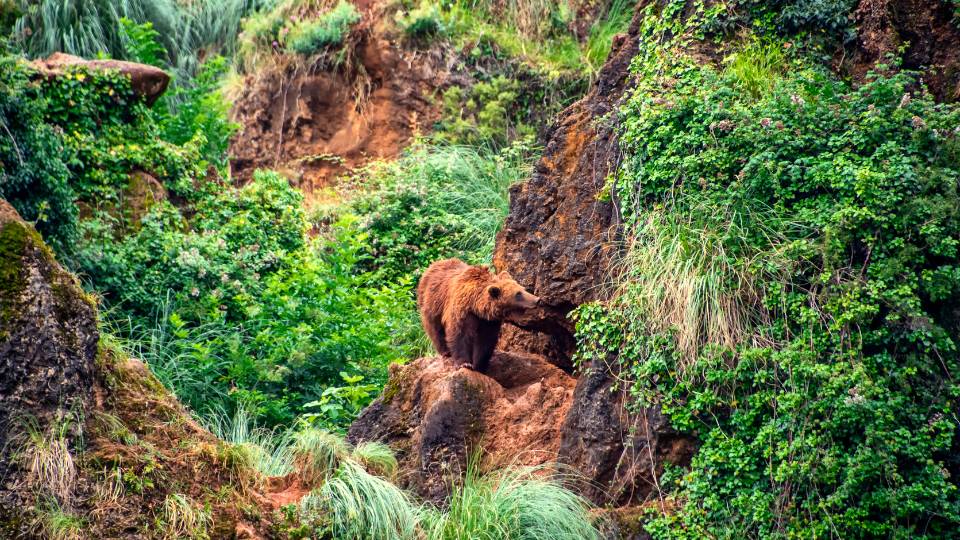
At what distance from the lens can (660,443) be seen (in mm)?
6586

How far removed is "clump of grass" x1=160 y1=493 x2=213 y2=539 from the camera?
6.05m

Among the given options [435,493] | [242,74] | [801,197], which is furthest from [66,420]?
[242,74]

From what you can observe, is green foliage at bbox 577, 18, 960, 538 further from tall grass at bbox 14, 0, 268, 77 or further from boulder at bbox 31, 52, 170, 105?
tall grass at bbox 14, 0, 268, 77

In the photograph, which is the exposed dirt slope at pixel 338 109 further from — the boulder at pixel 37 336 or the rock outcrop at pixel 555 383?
the boulder at pixel 37 336

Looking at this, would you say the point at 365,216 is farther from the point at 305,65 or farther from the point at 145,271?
the point at 305,65

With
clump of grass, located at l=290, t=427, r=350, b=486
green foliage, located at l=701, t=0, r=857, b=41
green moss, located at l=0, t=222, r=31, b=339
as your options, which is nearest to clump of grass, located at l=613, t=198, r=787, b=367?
green foliage, located at l=701, t=0, r=857, b=41

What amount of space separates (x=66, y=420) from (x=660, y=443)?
11.9ft

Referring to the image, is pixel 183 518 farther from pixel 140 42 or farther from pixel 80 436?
pixel 140 42

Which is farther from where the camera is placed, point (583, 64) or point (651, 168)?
point (583, 64)

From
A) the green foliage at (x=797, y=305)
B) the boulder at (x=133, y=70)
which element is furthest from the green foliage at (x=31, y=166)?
the green foliage at (x=797, y=305)

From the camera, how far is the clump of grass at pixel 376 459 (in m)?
7.29

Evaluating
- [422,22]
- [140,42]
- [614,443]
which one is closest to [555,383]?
[614,443]

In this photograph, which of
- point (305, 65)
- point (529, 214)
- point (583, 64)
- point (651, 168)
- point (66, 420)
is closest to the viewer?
point (66, 420)

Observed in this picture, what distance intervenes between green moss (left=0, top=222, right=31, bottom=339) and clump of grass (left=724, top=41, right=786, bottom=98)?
5108mm
